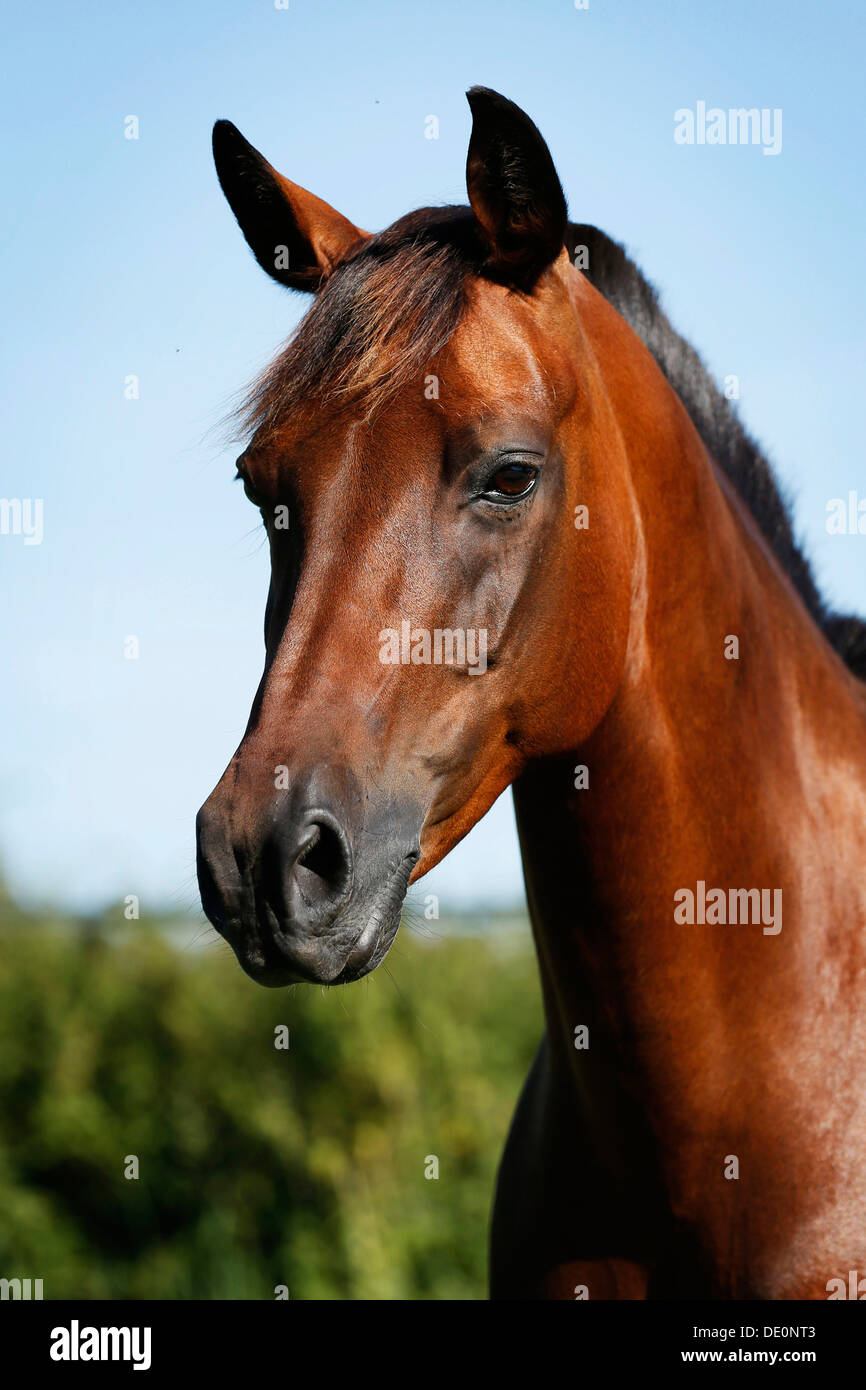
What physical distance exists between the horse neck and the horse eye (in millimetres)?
420

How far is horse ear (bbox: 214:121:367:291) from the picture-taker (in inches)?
119

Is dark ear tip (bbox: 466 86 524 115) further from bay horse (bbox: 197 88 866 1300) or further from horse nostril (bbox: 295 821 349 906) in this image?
horse nostril (bbox: 295 821 349 906)

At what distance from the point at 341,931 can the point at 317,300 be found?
147 centimetres

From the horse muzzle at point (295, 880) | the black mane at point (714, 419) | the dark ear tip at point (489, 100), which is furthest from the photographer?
the black mane at point (714, 419)

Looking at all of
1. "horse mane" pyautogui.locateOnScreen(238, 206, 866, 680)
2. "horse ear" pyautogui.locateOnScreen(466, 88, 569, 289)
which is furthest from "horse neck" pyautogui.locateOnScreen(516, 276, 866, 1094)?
"horse mane" pyautogui.locateOnScreen(238, 206, 866, 680)

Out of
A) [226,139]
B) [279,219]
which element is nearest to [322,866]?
[279,219]

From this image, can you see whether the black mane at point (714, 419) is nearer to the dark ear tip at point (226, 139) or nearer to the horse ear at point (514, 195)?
the horse ear at point (514, 195)

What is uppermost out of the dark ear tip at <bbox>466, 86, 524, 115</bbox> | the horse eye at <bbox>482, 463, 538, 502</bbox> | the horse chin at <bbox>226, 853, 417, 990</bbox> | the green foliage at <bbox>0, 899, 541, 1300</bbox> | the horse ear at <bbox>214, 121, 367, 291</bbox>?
the horse ear at <bbox>214, 121, 367, 291</bbox>

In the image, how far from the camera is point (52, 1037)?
323 inches

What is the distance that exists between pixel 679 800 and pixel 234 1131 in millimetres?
6070

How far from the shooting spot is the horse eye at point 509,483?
8.23 ft

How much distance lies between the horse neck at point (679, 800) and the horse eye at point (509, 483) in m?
0.42

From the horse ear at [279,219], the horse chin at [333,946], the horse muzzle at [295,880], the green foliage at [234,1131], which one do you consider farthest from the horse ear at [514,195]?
the green foliage at [234,1131]
